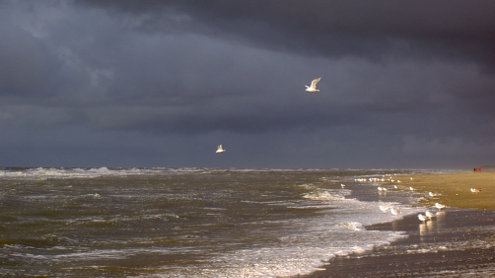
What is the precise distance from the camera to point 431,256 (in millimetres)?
9820

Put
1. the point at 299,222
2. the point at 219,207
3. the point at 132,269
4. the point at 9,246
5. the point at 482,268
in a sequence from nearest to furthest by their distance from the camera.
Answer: the point at 482,268 < the point at 132,269 < the point at 9,246 < the point at 299,222 < the point at 219,207

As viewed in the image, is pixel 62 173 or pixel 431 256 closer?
pixel 431 256

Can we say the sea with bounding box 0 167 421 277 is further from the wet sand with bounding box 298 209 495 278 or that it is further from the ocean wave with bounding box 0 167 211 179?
the ocean wave with bounding box 0 167 211 179

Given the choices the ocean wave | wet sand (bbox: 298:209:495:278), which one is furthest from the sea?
the ocean wave

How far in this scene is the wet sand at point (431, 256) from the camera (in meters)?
8.59

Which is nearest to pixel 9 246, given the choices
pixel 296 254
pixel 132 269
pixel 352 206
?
pixel 132 269

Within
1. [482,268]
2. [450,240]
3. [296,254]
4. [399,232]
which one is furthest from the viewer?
[399,232]

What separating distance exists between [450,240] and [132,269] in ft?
22.7

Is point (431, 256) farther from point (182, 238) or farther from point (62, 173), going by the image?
point (62, 173)

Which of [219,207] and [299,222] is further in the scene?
[219,207]

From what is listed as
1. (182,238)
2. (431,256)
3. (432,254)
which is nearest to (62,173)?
(182,238)

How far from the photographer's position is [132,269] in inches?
375

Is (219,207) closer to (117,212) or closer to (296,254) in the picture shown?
(117,212)

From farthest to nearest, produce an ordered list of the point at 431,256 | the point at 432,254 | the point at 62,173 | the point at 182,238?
the point at 62,173
the point at 182,238
the point at 432,254
the point at 431,256
